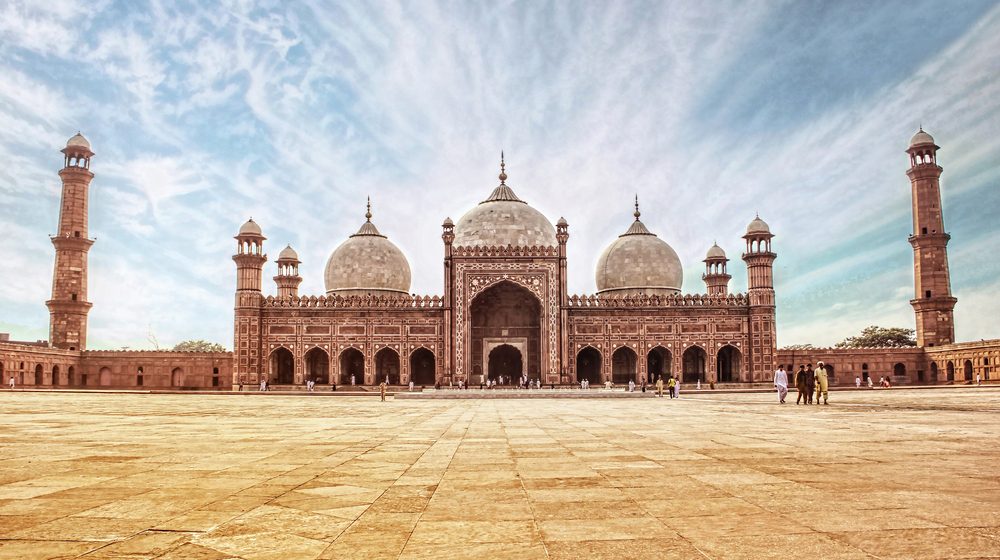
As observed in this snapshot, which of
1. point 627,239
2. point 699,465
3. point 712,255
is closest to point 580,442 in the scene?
point 699,465

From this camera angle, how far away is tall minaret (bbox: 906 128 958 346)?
107ft

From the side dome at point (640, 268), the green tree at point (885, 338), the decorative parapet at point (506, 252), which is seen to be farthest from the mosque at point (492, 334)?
the green tree at point (885, 338)

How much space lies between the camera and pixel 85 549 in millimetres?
2125

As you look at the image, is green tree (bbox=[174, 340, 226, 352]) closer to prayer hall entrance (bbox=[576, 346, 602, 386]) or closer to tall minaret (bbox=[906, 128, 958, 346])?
prayer hall entrance (bbox=[576, 346, 602, 386])

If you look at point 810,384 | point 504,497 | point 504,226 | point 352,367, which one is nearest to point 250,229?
point 352,367

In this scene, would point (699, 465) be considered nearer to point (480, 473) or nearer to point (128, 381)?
point (480, 473)

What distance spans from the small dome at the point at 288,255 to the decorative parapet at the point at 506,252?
12.2 meters

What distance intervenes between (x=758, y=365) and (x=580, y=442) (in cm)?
2567

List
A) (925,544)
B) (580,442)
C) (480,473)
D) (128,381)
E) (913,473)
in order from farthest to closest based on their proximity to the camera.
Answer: (128,381) < (580,442) < (480,473) < (913,473) < (925,544)

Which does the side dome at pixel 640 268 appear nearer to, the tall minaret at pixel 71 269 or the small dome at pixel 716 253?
the small dome at pixel 716 253

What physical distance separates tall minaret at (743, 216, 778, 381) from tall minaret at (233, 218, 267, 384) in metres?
20.3

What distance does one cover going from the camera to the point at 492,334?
29438 mm

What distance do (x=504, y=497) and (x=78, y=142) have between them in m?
37.6

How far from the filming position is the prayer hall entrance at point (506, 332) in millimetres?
29109
